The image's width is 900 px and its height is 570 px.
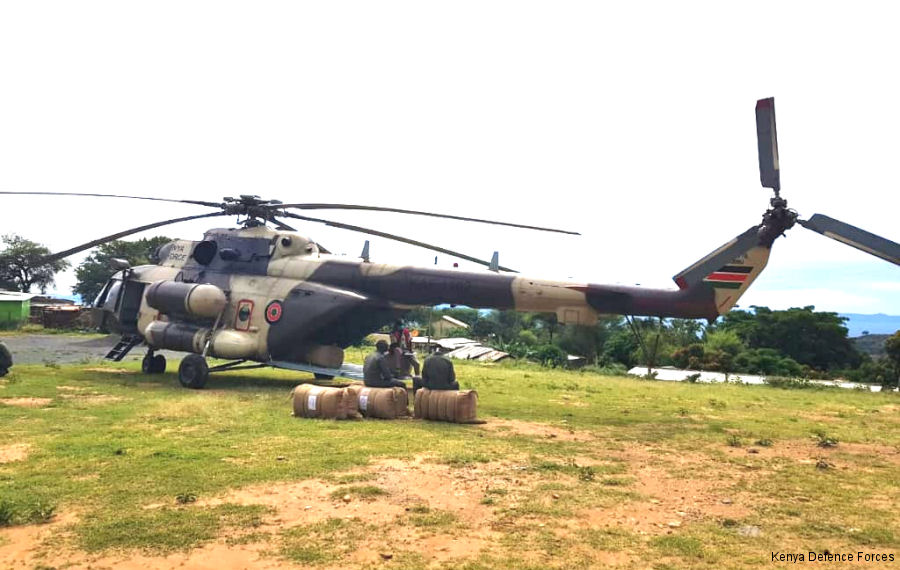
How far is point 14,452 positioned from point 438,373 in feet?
21.7

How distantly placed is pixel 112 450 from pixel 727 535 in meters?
7.51

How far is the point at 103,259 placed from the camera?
201 ft

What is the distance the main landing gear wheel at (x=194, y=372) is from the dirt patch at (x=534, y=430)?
24.1 feet

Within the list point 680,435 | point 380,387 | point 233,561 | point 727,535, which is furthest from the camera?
point 380,387

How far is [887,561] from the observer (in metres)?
5.35

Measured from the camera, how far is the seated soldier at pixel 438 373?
11.8 m

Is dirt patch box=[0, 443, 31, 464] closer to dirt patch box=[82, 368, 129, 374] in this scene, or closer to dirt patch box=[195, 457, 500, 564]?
dirt patch box=[195, 457, 500, 564]

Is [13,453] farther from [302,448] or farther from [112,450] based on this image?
[302,448]

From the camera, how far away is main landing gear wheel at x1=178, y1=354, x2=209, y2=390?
15.2 metres

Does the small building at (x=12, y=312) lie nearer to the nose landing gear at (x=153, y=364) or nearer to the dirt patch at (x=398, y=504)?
the nose landing gear at (x=153, y=364)

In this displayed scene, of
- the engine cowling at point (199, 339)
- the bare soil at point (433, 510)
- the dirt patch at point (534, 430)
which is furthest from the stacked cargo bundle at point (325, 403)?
the engine cowling at point (199, 339)

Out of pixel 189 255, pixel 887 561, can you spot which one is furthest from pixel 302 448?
pixel 189 255

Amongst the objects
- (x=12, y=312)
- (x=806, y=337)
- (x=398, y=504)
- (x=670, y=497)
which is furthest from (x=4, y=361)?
(x=806, y=337)

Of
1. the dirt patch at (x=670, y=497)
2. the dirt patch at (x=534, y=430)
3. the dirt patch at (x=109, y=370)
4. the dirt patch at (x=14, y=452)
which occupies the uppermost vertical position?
the dirt patch at (x=109, y=370)
